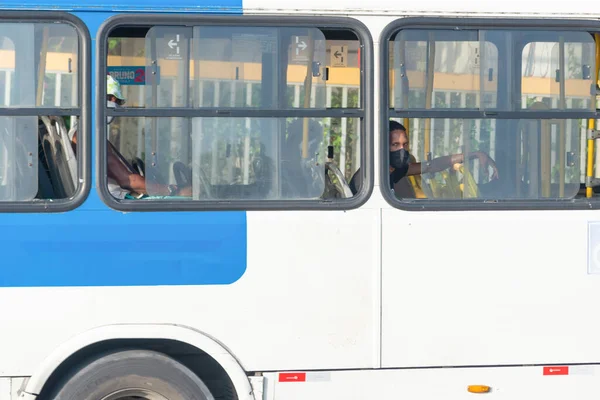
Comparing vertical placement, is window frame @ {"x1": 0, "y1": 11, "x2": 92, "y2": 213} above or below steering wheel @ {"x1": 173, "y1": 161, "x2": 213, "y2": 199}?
above

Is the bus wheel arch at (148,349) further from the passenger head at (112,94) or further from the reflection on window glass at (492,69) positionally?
the reflection on window glass at (492,69)

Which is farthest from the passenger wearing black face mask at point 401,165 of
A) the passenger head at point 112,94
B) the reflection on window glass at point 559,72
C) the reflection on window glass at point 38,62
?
the reflection on window glass at point 38,62

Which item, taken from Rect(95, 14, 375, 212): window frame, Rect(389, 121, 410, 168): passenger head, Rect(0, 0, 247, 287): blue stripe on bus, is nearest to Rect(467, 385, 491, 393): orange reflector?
Rect(95, 14, 375, 212): window frame

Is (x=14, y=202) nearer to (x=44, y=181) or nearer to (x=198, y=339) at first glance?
(x=44, y=181)

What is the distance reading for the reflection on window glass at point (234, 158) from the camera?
5.18 meters

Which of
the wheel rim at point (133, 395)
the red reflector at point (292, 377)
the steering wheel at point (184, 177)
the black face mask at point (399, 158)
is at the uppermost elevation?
the black face mask at point (399, 158)

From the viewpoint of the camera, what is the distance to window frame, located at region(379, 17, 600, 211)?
17.3 feet

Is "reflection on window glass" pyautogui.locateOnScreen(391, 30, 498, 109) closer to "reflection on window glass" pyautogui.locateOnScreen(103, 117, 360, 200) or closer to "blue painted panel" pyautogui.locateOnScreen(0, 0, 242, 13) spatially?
"reflection on window glass" pyautogui.locateOnScreen(103, 117, 360, 200)

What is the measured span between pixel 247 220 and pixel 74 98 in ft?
3.88

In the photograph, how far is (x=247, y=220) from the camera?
5180 mm

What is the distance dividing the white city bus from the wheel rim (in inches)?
0.7

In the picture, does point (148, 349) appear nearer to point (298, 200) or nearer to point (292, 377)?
point (292, 377)

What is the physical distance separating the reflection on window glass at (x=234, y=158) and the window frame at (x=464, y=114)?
8.1 inches

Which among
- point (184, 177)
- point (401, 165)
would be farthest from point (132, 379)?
point (401, 165)
